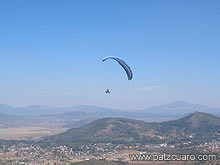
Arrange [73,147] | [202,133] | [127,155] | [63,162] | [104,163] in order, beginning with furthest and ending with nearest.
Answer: [202,133] < [73,147] < [127,155] < [63,162] < [104,163]

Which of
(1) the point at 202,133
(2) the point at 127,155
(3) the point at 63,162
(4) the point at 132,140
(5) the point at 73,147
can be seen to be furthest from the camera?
(1) the point at 202,133

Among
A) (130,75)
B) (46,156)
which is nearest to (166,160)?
(46,156)

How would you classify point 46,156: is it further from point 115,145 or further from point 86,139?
point 86,139

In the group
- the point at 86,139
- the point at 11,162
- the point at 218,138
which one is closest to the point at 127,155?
the point at 11,162

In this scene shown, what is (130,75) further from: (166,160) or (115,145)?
(115,145)

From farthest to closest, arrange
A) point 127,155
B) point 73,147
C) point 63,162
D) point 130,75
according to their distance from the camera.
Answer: point 73,147
point 127,155
point 63,162
point 130,75

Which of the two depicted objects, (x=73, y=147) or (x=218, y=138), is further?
(x=218, y=138)

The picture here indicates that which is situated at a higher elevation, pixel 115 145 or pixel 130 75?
pixel 130 75

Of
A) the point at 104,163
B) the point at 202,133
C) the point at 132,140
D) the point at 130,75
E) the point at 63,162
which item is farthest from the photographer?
the point at 202,133

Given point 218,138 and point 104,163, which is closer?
point 104,163
